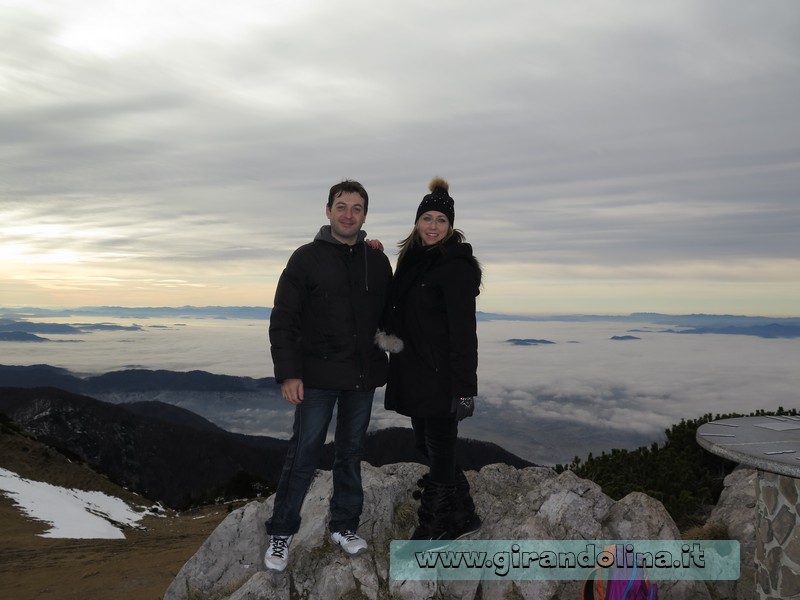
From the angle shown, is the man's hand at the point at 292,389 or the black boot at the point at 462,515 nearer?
the man's hand at the point at 292,389

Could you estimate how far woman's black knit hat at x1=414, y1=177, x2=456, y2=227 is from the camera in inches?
225

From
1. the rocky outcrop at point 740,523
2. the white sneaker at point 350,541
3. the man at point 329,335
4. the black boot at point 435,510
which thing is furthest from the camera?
the rocky outcrop at point 740,523

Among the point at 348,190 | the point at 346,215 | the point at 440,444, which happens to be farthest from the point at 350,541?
the point at 348,190

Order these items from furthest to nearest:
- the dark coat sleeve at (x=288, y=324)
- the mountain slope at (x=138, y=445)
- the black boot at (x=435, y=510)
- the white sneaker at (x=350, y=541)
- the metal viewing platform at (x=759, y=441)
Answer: the mountain slope at (x=138, y=445)
the white sneaker at (x=350, y=541)
the black boot at (x=435, y=510)
the dark coat sleeve at (x=288, y=324)
the metal viewing platform at (x=759, y=441)

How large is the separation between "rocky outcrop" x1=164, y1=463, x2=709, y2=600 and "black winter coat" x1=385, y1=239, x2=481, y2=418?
1933mm

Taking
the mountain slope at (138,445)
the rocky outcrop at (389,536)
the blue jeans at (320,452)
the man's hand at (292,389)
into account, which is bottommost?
the mountain slope at (138,445)

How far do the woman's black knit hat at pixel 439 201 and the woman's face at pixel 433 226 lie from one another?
0.17 feet

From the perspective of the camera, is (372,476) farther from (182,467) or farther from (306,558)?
(182,467)

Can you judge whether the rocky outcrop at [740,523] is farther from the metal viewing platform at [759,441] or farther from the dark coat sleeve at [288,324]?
the dark coat sleeve at [288,324]

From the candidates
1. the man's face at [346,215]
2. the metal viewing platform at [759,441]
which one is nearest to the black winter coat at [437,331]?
the man's face at [346,215]

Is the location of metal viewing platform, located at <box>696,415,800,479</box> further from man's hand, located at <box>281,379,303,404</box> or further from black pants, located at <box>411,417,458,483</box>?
man's hand, located at <box>281,379,303,404</box>

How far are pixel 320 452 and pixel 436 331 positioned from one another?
67.6 inches

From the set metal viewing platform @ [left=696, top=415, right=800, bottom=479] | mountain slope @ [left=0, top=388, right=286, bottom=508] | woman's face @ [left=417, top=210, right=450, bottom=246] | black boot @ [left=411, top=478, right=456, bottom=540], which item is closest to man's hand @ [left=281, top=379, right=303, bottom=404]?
black boot @ [left=411, top=478, right=456, bottom=540]

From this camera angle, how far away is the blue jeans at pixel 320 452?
5.67 metres
